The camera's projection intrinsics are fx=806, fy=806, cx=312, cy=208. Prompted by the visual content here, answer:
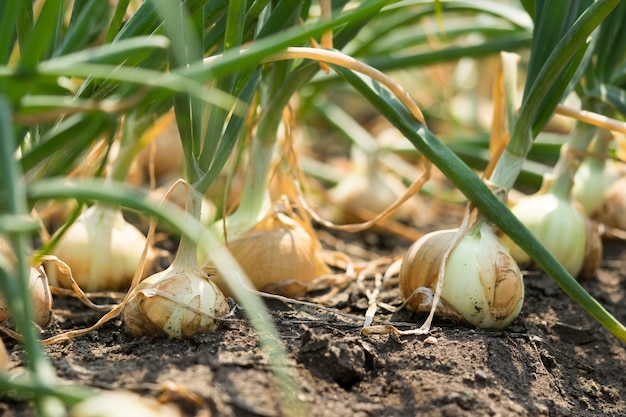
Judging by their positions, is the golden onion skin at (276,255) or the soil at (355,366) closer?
the soil at (355,366)

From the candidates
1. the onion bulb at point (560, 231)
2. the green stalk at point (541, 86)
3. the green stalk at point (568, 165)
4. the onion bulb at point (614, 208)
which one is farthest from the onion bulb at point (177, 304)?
the onion bulb at point (614, 208)

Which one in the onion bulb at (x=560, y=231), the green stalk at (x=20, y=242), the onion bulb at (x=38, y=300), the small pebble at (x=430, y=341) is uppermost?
the green stalk at (x=20, y=242)

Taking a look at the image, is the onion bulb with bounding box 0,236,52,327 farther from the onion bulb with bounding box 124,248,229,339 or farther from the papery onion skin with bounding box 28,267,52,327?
the onion bulb with bounding box 124,248,229,339

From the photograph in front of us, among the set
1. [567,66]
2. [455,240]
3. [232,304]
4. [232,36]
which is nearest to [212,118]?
[232,36]

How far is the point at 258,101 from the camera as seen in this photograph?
135 cm

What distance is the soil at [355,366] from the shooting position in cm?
82

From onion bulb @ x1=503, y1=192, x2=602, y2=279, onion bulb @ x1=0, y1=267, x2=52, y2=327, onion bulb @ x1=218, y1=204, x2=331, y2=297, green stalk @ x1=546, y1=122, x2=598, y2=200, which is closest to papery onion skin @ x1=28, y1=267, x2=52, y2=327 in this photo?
onion bulb @ x1=0, y1=267, x2=52, y2=327

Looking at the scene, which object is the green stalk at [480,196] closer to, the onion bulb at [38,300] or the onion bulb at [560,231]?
the onion bulb at [560,231]

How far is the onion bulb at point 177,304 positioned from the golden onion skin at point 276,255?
0.73ft

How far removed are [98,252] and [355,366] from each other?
55cm

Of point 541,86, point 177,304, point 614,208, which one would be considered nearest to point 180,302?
point 177,304

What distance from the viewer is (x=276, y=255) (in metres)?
1.25

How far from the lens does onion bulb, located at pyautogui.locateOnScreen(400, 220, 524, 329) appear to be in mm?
1097

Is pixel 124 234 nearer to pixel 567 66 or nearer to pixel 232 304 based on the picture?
pixel 232 304
